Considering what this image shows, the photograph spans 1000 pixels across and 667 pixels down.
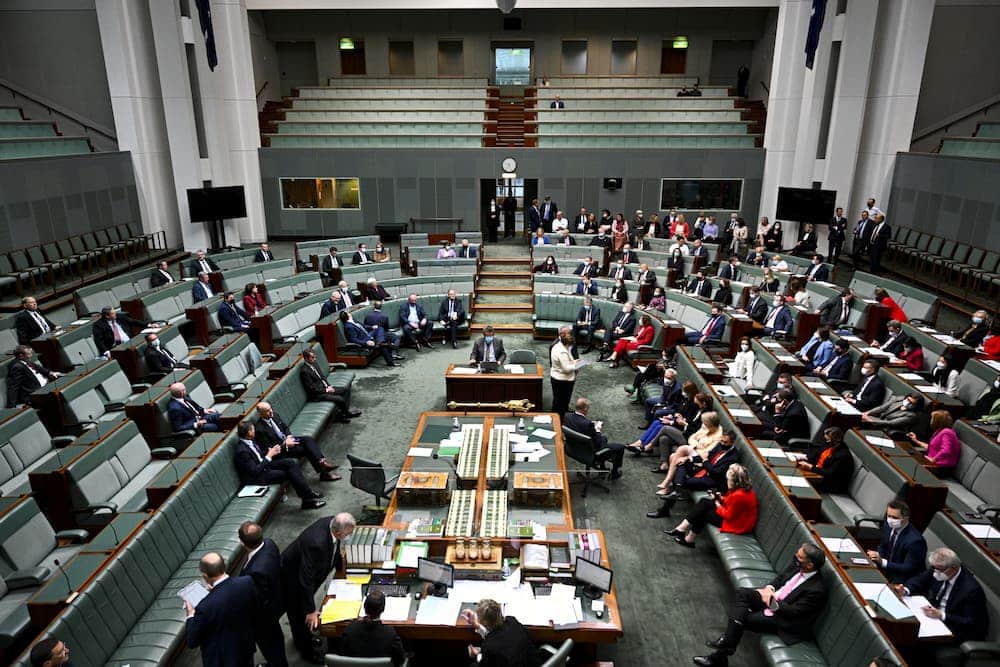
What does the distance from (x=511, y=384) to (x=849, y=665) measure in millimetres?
6095

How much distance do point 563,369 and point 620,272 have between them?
19.7 feet

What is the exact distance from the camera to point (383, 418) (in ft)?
33.0

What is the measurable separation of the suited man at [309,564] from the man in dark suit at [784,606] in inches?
120

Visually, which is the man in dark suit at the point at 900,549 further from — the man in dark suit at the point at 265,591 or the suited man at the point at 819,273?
the suited man at the point at 819,273

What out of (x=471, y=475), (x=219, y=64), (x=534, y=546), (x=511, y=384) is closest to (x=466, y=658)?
(x=534, y=546)

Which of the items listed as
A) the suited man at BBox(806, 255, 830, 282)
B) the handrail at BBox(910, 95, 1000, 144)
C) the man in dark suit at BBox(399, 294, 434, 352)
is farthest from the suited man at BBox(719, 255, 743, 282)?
the handrail at BBox(910, 95, 1000, 144)

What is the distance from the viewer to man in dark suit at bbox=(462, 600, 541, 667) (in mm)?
4242

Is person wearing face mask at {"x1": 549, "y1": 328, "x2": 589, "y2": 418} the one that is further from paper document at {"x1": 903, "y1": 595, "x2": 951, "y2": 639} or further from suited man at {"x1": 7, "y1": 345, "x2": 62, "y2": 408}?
suited man at {"x1": 7, "y1": 345, "x2": 62, "y2": 408}

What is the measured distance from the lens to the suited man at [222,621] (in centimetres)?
443

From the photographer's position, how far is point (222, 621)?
446 cm

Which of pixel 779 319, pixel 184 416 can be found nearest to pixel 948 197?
pixel 779 319

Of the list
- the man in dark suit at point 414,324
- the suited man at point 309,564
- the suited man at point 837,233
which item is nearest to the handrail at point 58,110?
the man in dark suit at point 414,324

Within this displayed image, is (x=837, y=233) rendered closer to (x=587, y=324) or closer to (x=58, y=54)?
(x=587, y=324)

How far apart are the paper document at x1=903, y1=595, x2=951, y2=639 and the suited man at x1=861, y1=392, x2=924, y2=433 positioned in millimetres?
3242
